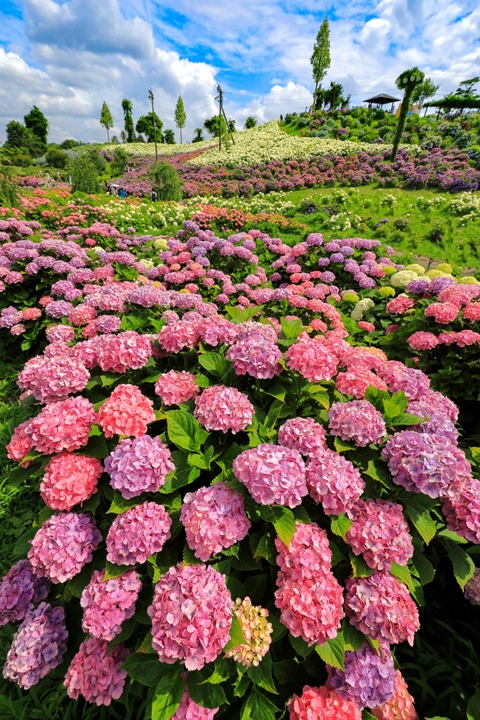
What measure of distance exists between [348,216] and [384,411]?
14943 millimetres

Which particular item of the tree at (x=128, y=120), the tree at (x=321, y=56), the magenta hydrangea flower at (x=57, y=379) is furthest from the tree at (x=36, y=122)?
the magenta hydrangea flower at (x=57, y=379)

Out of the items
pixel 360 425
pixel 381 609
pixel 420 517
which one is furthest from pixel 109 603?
pixel 420 517

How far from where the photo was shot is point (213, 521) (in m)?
1.59

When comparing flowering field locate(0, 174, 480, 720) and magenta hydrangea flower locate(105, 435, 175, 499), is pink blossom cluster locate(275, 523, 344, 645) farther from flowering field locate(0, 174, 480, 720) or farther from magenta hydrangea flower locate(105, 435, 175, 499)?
magenta hydrangea flower locate(105, 435, 175, 499)

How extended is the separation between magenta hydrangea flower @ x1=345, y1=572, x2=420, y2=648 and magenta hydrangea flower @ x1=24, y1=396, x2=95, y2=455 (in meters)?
1.74

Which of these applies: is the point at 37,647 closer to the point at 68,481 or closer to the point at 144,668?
the point at 144,668

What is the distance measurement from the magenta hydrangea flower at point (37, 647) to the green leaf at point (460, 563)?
2.29 meters

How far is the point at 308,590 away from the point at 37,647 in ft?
4.98

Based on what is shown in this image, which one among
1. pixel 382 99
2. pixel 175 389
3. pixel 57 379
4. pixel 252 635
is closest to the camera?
pixel 252 635

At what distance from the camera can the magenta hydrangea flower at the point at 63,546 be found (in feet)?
5.64

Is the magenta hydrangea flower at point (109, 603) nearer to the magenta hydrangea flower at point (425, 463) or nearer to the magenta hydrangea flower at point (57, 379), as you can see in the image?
the magenta hydrangea flower at point (57, 379)

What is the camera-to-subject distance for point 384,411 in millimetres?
2162

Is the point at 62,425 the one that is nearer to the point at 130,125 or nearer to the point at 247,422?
the point at 247,422

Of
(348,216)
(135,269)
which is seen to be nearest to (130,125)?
(348,216)
